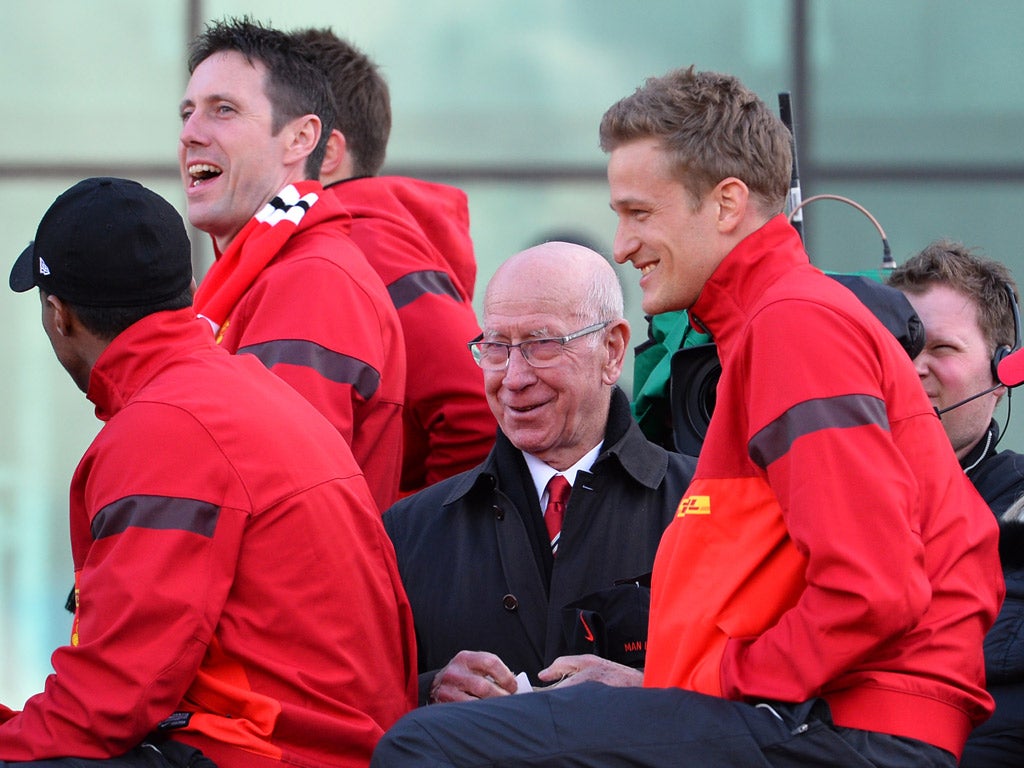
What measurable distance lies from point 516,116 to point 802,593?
4320mm

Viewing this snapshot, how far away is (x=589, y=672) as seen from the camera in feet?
9.98

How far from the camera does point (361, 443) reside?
3.74m

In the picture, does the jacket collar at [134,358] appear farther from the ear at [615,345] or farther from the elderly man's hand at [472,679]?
the ear at [615,345]

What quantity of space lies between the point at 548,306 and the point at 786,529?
124 centimetres

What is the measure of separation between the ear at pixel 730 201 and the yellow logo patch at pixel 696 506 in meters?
0.54

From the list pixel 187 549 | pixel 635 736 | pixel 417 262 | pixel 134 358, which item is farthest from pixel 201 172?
pixel 635 736

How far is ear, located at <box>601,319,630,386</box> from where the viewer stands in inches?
146

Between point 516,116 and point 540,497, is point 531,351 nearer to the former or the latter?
point 540,497

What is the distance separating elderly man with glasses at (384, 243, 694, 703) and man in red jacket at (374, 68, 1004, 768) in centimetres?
71

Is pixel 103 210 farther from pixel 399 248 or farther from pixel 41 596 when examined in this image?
Result: pixel 41 596

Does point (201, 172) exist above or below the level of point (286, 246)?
above

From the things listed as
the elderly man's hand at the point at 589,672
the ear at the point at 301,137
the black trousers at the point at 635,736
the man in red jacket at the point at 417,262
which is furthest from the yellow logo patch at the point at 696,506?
the ear at the point at 301,137

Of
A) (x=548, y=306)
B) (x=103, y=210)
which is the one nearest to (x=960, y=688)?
(x=548, y=306)

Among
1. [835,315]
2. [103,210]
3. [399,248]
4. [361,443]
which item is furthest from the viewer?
[399,248]
